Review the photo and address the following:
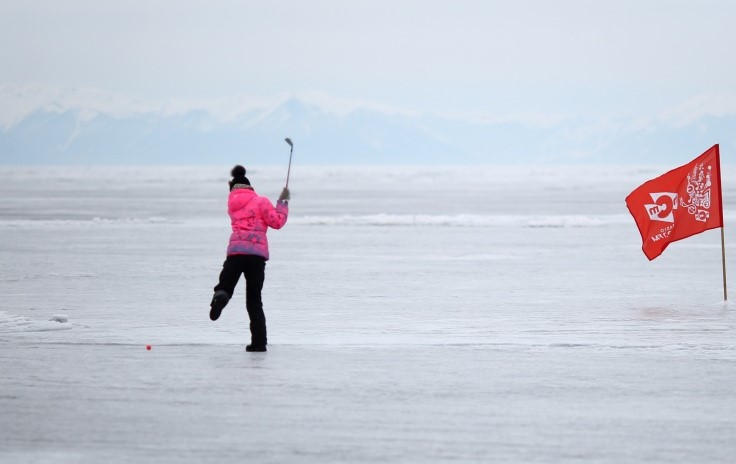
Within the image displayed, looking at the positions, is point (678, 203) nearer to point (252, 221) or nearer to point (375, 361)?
point (375, 361)

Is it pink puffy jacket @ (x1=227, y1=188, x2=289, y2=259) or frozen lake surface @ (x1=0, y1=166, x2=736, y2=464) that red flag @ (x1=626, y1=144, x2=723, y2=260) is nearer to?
frozen lake surface @ (x1=0, y1=166, x2=736, y2=464)

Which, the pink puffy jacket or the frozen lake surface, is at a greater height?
the pink puffy jacket

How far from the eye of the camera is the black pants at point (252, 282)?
9305 mm

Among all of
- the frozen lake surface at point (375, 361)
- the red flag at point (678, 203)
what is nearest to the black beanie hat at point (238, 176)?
the frozen lake surface at point (375, 361)

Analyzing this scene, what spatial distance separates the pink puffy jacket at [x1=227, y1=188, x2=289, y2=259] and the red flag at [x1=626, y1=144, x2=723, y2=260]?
5510mm

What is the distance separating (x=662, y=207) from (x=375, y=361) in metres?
5.94

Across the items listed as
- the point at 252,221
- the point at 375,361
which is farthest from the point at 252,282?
the point at 375,361

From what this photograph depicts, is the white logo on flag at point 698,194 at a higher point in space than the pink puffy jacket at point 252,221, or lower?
higher

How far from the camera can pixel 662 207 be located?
1340 cm

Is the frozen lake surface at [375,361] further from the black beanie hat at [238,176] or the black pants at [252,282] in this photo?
the black beanie hat at [238,176]

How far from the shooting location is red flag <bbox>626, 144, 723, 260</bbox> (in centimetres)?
1308

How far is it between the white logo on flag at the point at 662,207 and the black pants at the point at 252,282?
592 centimetres

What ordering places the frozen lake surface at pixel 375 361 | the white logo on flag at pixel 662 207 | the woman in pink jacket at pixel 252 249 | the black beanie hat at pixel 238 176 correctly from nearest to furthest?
1. the frozen lake surface at pixel 375 361
2. the woman in pink jacket at pixel 252 249
3. the black beanie hat at pixel 238 176
4. the white logo on flag at pixel 662 207

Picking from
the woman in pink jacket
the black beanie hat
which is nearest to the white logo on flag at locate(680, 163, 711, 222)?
the woman in pink jacket
